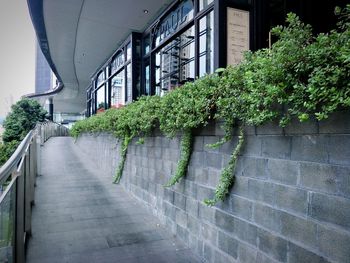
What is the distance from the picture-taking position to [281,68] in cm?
216

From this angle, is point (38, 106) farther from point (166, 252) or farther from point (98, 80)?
point (166, 252)

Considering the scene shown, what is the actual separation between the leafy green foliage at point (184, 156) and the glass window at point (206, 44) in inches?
82.2

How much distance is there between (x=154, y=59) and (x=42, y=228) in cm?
571

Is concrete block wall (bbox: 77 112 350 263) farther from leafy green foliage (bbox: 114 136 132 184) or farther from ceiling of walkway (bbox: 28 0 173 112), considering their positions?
ceiling of walkway (bbox: 28 0 173 112)

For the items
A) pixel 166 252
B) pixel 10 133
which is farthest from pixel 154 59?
pixel 10 133

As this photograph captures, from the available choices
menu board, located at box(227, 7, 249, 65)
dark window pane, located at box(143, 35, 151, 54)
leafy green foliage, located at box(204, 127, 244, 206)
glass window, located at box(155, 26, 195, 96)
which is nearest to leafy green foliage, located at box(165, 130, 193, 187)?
leafy green foliage, located at box(204, 127, 244, 206)

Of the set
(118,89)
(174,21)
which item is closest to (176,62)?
(174,21)

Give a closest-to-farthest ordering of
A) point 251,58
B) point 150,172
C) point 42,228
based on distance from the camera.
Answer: point 251,58
point 42,228
point 150,172

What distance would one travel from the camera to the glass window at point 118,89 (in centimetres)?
1138

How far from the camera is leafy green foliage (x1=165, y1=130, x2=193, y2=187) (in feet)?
12.3

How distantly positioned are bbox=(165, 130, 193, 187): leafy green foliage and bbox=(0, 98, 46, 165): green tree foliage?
1542cm

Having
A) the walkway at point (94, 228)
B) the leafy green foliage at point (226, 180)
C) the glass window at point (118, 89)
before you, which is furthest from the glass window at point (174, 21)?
the leafy green foliage at point (226, 180)

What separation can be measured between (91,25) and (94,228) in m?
7.19

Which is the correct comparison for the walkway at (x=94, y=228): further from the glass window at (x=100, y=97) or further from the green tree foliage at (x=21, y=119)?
→ the green tree foliage at (x=21, y=119)
